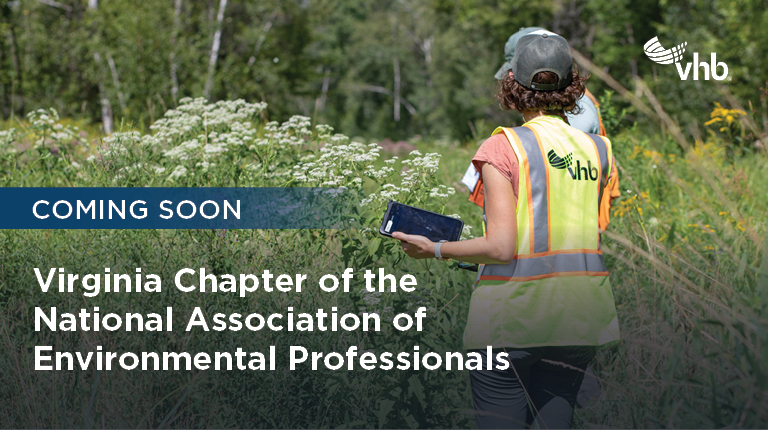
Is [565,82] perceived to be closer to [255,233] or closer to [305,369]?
[305,369]

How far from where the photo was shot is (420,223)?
93.7 inches

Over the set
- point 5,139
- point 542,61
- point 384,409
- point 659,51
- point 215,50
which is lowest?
point 384,409

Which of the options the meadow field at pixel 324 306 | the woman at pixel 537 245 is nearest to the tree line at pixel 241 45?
the meadow field at pixel 324 306

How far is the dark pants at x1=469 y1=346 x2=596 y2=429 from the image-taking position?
219 centimetres

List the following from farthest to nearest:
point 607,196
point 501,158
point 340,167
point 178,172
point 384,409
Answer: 1. point 178,172
2. point 340,167
3. point 384,409
4. point 607,196
5. point 501,158

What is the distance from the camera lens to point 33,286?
4137 mm

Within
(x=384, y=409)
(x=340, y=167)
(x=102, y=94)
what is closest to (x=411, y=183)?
(x=340, y=167)

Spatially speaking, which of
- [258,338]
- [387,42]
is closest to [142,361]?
[258,338]

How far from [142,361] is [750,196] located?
206 inches

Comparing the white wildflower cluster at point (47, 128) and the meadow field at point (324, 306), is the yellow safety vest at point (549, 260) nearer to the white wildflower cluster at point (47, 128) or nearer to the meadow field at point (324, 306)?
the meadow field at point (324, 306)

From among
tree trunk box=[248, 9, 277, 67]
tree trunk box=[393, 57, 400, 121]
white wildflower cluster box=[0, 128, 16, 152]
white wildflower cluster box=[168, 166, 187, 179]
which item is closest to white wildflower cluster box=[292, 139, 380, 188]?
white wildflower cluster box=[168, 166, 187, 179]

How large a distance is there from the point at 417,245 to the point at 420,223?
0.31 feet

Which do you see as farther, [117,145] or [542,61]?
[117,145]

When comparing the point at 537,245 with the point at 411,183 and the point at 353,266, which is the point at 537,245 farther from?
the point at 411,183
